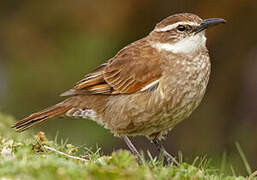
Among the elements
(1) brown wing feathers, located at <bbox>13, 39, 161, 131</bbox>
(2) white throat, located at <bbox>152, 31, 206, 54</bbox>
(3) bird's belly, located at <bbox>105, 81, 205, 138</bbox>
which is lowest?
(3) bird's belly, located at <bbox>105, 81, 205, 138</bbox>

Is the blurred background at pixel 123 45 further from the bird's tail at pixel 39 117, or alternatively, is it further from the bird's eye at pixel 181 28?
the bird's eye at pixel 181 28

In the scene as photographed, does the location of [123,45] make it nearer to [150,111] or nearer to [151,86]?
[151,86]

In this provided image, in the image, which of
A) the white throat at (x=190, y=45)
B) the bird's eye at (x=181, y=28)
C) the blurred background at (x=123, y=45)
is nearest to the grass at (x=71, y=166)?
the white throat at (x=190, y=45)

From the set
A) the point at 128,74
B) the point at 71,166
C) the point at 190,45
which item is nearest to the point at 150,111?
the point at 128,74

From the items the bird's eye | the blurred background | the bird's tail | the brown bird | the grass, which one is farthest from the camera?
the blurred background

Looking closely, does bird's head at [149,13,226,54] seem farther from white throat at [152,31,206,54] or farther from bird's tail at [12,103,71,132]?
bird's tail at [12,103,71,132]

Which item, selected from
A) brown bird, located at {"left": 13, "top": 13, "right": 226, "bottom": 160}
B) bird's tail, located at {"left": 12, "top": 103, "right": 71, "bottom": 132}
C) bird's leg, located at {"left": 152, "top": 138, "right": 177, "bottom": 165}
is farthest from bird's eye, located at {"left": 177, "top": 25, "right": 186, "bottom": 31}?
bird's tail, located at {"left": 12, "top": 103, "right": 71, "bottom": 132}

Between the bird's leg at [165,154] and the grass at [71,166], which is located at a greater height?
the grass at [71,166]

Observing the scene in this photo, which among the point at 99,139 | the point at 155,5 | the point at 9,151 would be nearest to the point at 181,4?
the point at 155,5
